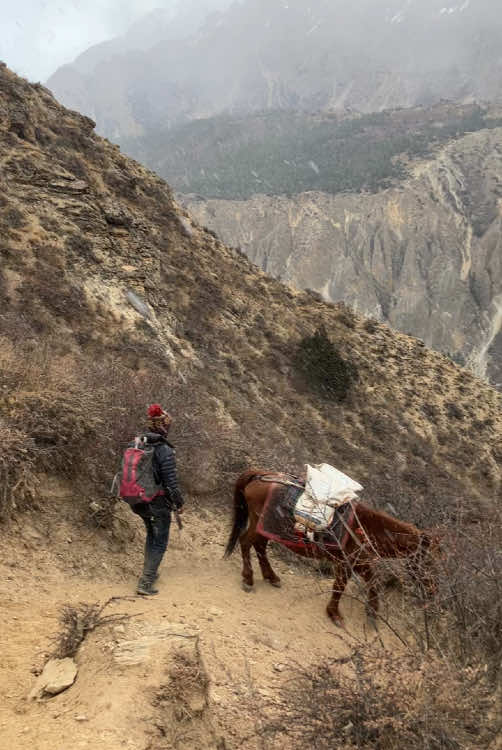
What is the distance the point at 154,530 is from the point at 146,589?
1.96 ft

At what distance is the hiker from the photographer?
17.6ft

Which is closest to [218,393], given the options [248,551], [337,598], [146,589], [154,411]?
[248,551]

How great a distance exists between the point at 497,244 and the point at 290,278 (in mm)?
45643

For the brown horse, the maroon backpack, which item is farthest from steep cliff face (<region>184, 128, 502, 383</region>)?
the maroon backpack

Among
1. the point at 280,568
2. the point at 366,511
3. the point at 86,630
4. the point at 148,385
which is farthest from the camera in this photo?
the point at 148,385

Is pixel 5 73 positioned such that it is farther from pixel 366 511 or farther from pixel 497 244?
pixel 497 244

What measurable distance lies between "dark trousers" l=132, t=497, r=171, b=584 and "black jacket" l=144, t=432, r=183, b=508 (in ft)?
0.57

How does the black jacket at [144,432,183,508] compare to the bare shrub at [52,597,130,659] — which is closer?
the bare shrub at [52,597,130,659]

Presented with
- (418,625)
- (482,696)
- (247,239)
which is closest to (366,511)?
(418,625)

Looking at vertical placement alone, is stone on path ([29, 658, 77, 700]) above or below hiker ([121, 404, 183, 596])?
below

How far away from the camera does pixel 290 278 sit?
10881 centimetres

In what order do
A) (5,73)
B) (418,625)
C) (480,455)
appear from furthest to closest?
(480,455) < (5,73) < (418,625)

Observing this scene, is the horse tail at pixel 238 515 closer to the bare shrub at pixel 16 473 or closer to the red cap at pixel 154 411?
the red cap at pixel 154 411

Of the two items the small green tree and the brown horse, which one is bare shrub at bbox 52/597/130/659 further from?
the small green tree
